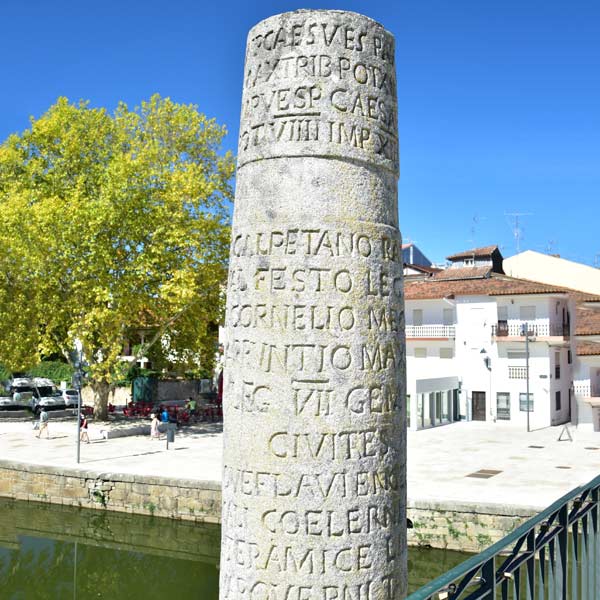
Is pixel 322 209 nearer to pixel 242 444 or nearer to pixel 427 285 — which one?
pixel 242 444

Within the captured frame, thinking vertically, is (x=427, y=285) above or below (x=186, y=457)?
above

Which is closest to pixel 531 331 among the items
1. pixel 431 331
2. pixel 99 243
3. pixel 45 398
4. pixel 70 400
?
pixel 431 331

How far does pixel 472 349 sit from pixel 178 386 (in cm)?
1916

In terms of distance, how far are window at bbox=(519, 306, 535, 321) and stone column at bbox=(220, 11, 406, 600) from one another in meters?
32.5

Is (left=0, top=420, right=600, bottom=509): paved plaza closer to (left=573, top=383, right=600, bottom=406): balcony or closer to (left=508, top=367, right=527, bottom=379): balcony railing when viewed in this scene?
(left=573, top=383, right=600, bottom=406): balcony

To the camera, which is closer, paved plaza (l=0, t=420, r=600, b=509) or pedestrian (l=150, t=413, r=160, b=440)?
paved plaza (l=0, t=420, r=600, b=509)

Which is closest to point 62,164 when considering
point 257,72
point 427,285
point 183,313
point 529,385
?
point 183,313

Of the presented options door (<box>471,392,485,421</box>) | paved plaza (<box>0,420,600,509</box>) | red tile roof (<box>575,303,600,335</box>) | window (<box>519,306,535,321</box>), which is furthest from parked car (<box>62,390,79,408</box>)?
red tile roof (<box>575,303,600,335</box>)

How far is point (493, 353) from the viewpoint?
36406 mm

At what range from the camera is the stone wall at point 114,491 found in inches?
739

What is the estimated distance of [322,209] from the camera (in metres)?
4.51

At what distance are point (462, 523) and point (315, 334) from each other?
506 inches

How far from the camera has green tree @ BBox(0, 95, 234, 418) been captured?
28234 millimetres

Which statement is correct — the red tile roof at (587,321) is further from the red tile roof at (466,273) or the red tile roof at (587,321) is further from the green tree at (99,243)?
the green tree at (99,243)
